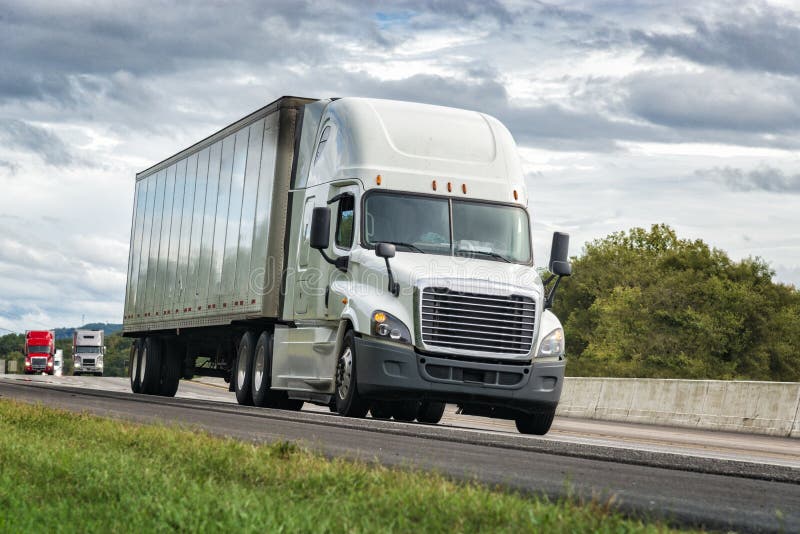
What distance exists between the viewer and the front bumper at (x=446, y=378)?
15.6m

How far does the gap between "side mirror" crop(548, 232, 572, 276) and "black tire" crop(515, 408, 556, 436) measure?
178 cm

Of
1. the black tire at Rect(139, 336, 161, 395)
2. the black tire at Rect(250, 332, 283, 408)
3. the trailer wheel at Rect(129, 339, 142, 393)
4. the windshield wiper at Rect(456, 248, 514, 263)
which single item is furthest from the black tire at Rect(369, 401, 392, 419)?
the trailer wheel at Rect(129, 339, 142, 393)

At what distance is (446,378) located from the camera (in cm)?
1575

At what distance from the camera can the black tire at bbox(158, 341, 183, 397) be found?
92.8 feet

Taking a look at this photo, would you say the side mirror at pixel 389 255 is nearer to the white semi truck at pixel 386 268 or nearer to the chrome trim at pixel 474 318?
the white semi truck at pixel 386 268

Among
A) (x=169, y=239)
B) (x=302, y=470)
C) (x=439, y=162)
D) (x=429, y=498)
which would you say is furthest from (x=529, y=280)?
(x=169, y=239)

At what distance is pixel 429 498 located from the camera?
643 cm

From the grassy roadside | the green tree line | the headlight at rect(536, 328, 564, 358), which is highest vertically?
the green tree line

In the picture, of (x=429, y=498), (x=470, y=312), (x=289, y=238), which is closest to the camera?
(x=429, y=498)

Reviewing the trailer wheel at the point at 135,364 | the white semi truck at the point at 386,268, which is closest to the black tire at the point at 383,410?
the white semi truck at the point at 386,268

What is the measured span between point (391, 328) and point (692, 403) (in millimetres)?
12194

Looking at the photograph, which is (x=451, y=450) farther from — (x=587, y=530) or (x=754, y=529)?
(x=587, y=530)

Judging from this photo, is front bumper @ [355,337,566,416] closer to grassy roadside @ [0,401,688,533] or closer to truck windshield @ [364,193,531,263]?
truck windshield @ [364,193,531,263]

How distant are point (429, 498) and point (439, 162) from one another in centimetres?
1113
